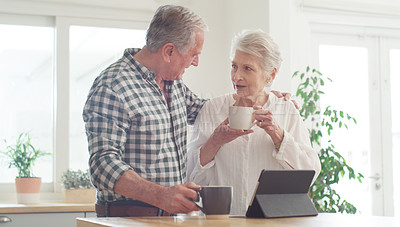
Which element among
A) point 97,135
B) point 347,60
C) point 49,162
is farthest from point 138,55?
point 347,60

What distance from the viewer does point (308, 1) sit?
4395 millimetres

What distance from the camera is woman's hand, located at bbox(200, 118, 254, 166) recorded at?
1838 millimetres

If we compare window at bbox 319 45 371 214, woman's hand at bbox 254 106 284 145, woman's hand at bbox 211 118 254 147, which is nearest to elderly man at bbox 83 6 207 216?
woman's hand at bbox 211 118 254 147

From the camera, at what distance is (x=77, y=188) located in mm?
3738

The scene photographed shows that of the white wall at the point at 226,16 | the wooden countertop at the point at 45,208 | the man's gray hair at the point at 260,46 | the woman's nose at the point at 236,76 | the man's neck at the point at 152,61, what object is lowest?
the wooden countertop at the point at 45,208

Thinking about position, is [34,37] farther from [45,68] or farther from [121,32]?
[121,32]

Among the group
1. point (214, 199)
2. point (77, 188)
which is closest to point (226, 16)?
point (77, 188)

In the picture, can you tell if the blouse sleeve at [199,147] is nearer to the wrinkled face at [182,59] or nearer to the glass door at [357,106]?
the wrinkled face at [182,59]

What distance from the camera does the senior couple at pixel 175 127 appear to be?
168 cm

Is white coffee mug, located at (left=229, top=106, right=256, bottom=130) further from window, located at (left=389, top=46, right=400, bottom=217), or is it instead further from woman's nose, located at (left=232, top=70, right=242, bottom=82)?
window, located at (left=389, top=46, right=400, bottom=217)

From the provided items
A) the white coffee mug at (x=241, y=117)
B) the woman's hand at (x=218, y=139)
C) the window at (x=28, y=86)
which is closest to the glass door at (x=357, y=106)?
the window at (x=28, y=86)

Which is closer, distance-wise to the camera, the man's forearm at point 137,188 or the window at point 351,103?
the man's forearm at point 137,188

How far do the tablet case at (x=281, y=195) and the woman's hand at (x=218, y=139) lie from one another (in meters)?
0.29

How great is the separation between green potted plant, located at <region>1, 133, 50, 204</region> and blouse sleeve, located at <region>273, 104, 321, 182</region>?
2.24 metres
